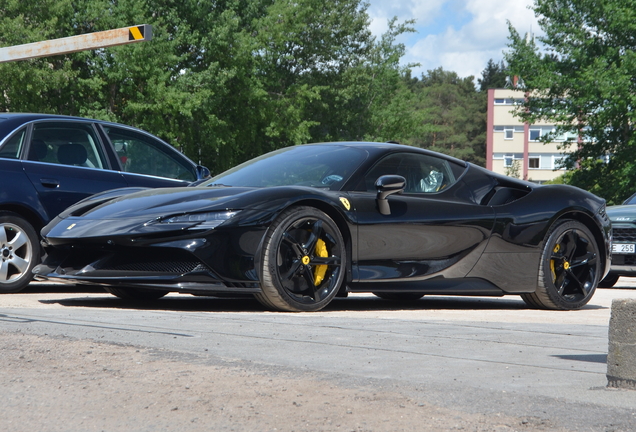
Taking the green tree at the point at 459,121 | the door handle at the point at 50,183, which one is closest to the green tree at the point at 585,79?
the door handle at the point at 50,183

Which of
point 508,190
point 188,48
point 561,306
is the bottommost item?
point 561,306

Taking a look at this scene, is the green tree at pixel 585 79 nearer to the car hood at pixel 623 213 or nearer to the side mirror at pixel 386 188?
the car hood at pixel 623 213

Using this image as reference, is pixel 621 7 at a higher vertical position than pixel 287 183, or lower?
higher

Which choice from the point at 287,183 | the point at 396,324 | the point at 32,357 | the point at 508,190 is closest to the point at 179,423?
the point at 32,357

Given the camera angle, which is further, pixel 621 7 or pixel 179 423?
pixel 621 7

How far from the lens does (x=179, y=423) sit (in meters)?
2.84

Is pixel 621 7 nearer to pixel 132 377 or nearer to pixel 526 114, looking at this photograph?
pixel 526 114

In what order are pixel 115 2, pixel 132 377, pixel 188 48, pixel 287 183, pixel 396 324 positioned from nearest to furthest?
1. pixel 132 377
2. pixel 396 324
3. pixel 287 183
4. pixel 115 2
5. pixel 188 48

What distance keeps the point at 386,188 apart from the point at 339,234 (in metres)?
0.49

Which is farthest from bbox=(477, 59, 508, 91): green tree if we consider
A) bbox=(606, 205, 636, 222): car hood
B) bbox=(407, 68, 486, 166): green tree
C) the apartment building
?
bbox=(606, 205, 636, 222): car hood

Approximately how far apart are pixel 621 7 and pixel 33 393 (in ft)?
121

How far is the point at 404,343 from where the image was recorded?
15.1ft

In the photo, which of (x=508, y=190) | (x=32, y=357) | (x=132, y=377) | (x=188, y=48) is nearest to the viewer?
(x=132, y=377)

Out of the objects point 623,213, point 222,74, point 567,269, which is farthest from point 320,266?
point 222,74
